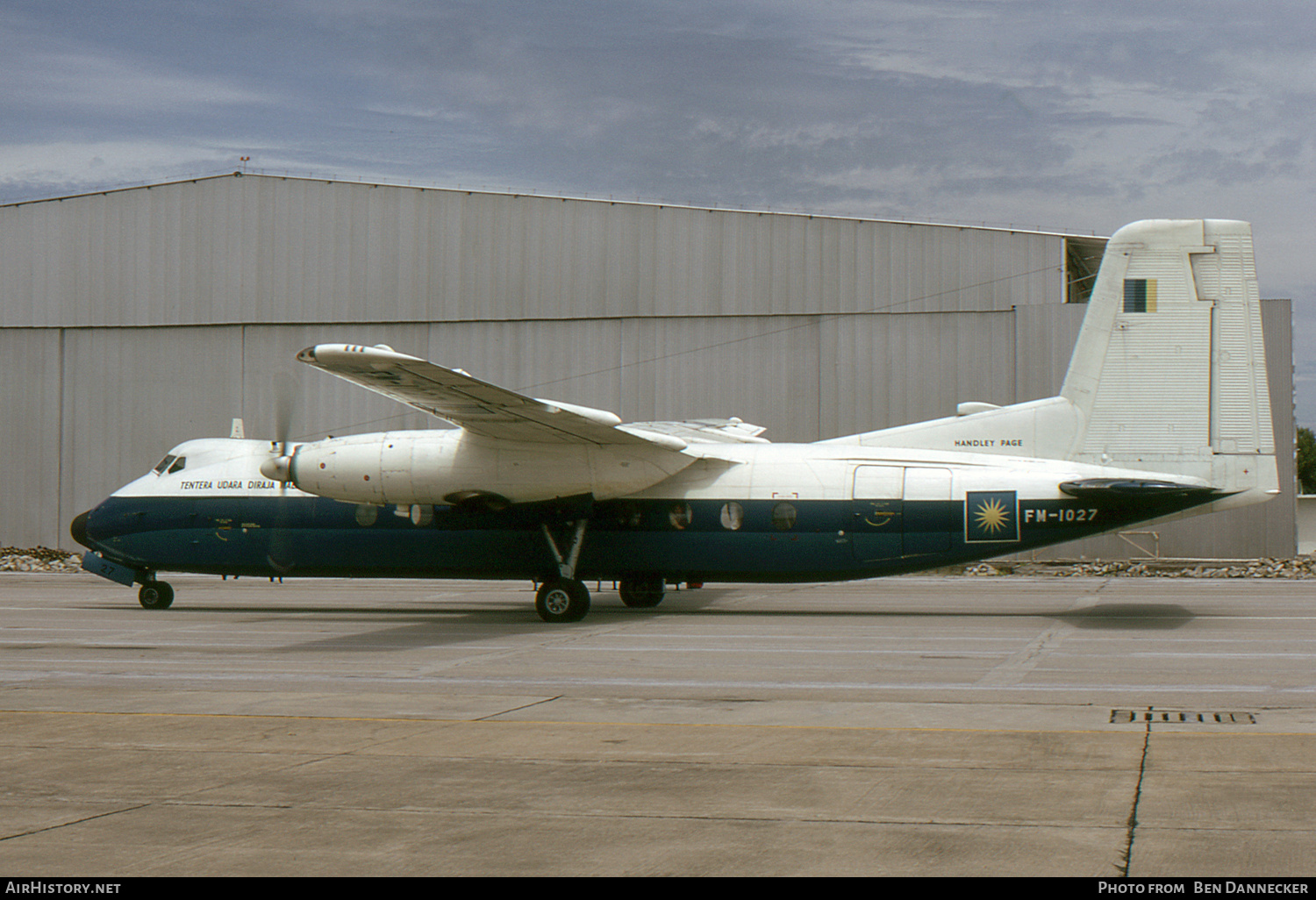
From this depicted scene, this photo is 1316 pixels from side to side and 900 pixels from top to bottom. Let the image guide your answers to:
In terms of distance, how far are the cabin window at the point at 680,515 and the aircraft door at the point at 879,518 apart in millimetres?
2950

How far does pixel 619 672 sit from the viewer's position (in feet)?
46.1

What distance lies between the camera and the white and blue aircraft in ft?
61.8

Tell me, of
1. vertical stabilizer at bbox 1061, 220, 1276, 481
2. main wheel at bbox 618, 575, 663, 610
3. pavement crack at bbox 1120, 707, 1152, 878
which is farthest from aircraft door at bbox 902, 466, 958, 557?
pavement crack at bbox 1120, 707, 1152, 878

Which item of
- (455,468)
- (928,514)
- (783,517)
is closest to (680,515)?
(783,517)

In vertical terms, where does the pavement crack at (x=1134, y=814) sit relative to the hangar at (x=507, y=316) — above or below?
below

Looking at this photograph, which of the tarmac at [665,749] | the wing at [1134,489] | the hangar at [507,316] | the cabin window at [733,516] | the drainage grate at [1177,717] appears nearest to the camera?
the tarmac at [665,749]

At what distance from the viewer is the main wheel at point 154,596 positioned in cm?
2314

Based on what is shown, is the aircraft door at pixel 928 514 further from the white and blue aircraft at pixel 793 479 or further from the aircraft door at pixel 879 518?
the aircraft door at pixel 879 518

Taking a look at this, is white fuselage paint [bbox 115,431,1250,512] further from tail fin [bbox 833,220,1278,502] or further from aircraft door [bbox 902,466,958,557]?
tail fin [bbox 833,220,1278,502]

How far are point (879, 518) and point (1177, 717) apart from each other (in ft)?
30.9

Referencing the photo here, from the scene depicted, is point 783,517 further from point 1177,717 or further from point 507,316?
point 507,316

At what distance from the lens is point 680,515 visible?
2088 cm

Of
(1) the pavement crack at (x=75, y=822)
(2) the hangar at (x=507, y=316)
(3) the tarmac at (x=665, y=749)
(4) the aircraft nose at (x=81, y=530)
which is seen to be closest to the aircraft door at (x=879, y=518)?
(3) the tarmac at (x=665, y=749)

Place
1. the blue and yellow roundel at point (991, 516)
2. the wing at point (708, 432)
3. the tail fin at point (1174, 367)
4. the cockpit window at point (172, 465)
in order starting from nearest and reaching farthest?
the tail fin at point (1174, 367) → the blue and yellow roundel at point (991, 516) → the wing at point (708, 432) → the cockpit window at point (172, 465)
